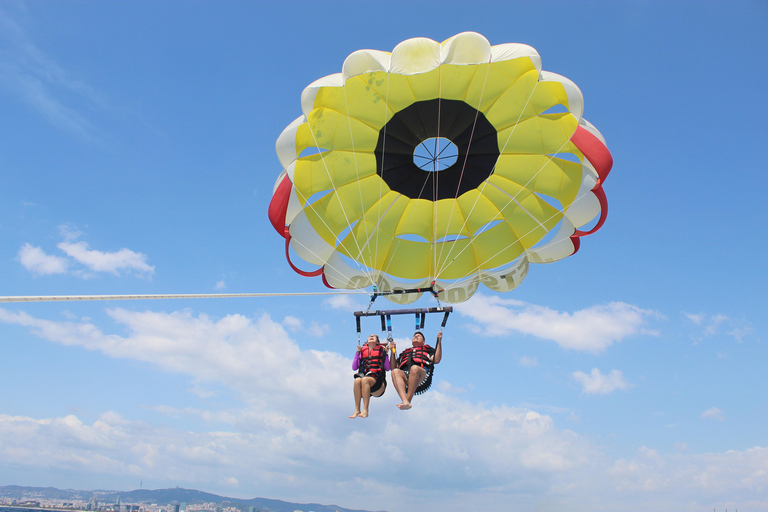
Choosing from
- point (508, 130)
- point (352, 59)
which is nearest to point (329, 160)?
point (352, 59)

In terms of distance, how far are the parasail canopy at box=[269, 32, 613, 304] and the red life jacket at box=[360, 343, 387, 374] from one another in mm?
1783

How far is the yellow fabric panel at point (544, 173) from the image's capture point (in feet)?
28.7

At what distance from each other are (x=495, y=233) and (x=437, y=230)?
1148 millimetres

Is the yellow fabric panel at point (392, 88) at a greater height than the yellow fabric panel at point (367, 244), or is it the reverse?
the yellow fabric panel at point (392, 88)

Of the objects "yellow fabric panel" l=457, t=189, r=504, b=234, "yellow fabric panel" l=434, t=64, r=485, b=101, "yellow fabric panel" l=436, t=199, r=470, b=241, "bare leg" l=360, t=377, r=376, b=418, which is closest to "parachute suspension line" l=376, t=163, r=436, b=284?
"yellow fabric panel" l=436, t=199, r=470, b=241

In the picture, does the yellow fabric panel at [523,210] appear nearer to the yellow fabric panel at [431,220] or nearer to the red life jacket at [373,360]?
the yellow fabric panel at [431,220]

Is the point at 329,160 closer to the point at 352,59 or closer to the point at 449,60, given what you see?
the point at 352,59

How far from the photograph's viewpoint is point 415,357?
24.4 feet

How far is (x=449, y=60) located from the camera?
752cm

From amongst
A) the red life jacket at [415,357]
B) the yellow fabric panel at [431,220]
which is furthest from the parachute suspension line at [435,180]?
the red life jacket at [415,357]

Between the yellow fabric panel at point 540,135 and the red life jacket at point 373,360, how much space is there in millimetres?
4158

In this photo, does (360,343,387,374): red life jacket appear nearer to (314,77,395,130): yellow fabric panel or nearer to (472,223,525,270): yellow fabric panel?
(472,223,525,270): yellow fabric panel

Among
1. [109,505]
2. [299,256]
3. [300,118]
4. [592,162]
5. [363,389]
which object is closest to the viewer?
[363,389]

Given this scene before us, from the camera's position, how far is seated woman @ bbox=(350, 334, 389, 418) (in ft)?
24.1
